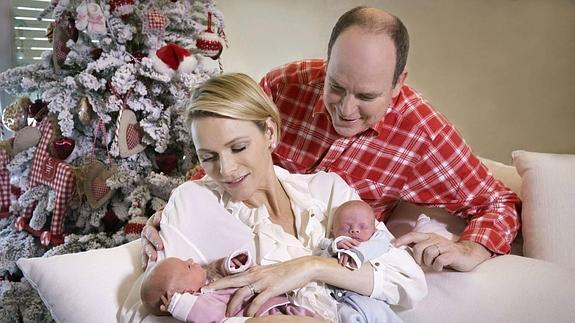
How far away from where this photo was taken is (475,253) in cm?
141

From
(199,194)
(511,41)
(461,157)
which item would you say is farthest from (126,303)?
(511,41)

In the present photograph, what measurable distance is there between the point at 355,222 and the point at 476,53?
176cm

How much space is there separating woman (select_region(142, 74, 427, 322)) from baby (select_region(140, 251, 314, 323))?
26 millimetres

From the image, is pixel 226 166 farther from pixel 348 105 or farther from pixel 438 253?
pixel 438 253

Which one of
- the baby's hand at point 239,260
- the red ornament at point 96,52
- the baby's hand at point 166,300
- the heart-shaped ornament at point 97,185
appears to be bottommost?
the heart-shaped ornament at point 97,185

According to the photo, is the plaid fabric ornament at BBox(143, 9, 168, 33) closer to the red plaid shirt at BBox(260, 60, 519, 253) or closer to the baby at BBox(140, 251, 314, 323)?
the red plaid shirt at BBox(260, 60, 519, 253)

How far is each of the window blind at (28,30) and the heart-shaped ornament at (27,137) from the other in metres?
0.89

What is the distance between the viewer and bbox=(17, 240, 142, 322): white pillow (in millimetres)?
1213

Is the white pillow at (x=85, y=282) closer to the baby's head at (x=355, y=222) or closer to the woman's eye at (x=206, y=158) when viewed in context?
the woman's eye at (x=206, y=158)

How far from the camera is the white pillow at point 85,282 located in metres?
1.21

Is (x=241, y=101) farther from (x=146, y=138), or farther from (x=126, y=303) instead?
(x=146, y=138)

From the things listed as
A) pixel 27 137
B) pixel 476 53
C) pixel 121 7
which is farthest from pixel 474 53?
pixel 27 137

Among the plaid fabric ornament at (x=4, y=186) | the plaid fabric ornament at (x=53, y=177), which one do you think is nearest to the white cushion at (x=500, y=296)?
the plaid fabric ornament at (x=53, y=177)

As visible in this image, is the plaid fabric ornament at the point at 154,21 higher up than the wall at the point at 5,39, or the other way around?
the plaid fabric ornament at the point at 154,21
